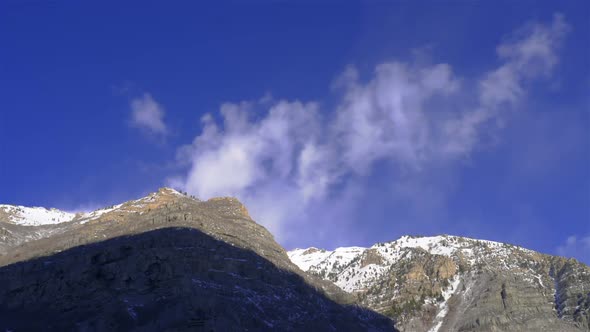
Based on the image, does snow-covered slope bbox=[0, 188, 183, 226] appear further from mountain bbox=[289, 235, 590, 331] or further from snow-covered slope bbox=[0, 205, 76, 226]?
mountain bbox=[289, 235, 590, 331]

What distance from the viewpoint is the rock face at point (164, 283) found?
9188 centimetres

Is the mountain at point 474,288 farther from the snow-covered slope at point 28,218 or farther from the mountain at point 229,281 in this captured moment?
the snow-covered slope at point 28,218

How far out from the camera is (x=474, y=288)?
160875mm

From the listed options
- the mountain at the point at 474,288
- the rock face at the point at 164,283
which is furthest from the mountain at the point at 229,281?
the mountain at the point at 474,288

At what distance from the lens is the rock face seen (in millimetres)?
91875

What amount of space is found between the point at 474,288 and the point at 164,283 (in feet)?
297

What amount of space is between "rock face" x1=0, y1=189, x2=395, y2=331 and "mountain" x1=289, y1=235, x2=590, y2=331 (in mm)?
16093

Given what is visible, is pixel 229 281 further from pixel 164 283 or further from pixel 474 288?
pixel 474 288

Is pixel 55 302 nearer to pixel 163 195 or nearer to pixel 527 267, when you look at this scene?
pixel 163 195

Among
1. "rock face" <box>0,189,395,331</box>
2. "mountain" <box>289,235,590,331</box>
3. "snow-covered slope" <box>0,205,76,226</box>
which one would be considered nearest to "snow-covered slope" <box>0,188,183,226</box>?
"snow-covered slope" <box>0,205,76,226</box>

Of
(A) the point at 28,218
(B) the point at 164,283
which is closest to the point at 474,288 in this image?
(B) the point at 164,283

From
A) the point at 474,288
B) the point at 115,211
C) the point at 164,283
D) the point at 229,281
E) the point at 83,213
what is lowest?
the point at 164,283

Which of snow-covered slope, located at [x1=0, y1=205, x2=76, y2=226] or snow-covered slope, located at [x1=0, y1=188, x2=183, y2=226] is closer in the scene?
snow-covered slope, located at [x1=0, y1=188, x2=183, y2=226]

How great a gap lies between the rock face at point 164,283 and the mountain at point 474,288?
16093 millimetres
